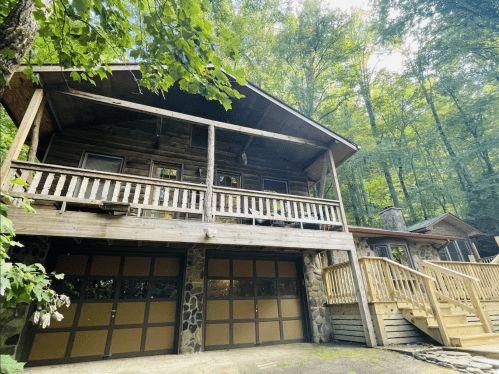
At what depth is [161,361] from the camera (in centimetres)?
549

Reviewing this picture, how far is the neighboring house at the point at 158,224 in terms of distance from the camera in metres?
5.16

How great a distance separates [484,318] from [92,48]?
30.5 ft

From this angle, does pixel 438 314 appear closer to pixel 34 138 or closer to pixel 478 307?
pixel 478 307

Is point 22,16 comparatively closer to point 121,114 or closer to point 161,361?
point 121,114

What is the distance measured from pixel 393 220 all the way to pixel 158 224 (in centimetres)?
1172

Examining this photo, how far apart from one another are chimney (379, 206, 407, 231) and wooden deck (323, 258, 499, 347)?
4385 millimetres

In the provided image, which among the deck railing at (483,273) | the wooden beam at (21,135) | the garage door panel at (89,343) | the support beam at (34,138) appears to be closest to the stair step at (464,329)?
the deck railing at (483,273)

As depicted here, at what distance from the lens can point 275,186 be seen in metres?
9.60

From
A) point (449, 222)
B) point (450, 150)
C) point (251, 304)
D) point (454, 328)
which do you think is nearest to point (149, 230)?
point (251, 304)

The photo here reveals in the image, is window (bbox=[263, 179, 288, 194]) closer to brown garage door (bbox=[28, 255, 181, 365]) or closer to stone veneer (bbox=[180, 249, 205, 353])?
stone veneer (bbox=[180, 249, 205, 353])

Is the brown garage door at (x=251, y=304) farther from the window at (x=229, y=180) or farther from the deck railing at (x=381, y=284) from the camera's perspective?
the window at (x=229, y=180)

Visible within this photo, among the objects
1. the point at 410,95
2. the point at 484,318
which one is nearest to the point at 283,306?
the point at 484,318

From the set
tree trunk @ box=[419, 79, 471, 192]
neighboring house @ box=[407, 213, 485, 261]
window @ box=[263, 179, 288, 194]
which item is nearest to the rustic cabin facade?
window @ box=[263, 179, 288, 194]

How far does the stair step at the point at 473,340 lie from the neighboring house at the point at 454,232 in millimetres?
8229
